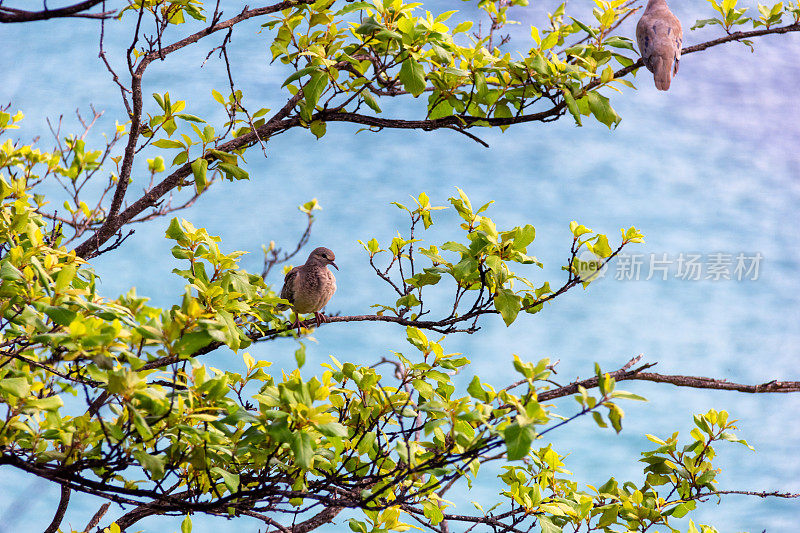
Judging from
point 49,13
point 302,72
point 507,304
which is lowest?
point 49,13

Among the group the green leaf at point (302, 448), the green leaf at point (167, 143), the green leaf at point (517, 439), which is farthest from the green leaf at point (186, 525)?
the green leaf at point (167, 143)

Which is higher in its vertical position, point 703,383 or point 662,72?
point 662,72

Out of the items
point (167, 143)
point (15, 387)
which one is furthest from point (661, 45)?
point (15, 387)

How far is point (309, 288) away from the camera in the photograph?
20.5 ft

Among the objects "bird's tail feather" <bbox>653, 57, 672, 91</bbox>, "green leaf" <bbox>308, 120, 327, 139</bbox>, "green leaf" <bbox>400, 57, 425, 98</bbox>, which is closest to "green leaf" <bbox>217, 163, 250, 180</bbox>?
"green leaf" <bbox>308, 120, 327, 139</bbox>

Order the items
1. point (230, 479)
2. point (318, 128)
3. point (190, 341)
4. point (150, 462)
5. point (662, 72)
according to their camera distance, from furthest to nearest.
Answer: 1. point (662, 72)
2. point (318, 128)
3. point (230, 479)
4. point (150, 462)
5. point (190, 341)

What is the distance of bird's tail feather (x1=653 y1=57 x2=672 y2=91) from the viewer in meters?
5.26

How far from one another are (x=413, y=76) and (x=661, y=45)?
2258mm

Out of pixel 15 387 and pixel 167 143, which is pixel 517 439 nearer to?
pixel 15 387

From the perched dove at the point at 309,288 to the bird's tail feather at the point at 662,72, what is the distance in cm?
321

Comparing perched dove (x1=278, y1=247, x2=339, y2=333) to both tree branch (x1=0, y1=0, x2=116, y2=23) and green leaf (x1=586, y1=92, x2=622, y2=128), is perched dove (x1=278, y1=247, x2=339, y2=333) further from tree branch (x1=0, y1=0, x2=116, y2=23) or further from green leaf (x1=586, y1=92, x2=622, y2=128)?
tree branch (x1=0, y1=0, x2=116, y2=23)

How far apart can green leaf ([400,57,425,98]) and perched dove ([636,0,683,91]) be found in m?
1.98

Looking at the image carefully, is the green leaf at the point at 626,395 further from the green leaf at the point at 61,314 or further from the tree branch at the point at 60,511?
the tree branch at the point at 60,511

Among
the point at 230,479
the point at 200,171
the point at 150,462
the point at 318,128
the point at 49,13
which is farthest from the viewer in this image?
the point at 318,128
